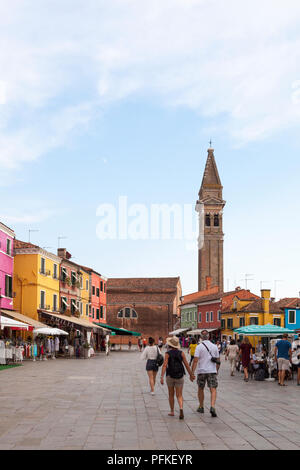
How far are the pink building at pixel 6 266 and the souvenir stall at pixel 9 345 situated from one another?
8.54ft

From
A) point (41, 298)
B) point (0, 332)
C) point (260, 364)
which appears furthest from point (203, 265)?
point (260, 364)

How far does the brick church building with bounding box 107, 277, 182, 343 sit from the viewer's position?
77125mm

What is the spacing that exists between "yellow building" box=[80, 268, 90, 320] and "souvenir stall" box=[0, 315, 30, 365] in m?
18.4

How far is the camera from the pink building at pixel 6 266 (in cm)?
3416

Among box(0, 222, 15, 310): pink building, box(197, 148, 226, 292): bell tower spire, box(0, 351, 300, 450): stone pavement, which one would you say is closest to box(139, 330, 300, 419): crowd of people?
box(0, 351, 300, 450): stone pavement

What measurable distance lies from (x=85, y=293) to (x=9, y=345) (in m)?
23.7

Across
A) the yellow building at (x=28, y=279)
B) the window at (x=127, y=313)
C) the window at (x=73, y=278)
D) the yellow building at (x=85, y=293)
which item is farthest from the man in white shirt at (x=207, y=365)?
the window at (x=127, y=313)

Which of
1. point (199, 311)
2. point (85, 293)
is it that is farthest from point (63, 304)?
point (199, 311)

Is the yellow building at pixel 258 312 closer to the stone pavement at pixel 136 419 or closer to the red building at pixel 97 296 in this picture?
the red building at pixel 97 296

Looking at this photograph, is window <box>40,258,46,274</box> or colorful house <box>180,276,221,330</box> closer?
window <box>40,258,46,274</box>

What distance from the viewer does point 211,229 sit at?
98812mm

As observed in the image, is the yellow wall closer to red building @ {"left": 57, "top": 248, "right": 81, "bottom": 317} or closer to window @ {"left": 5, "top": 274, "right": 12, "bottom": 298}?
window @ {"left": 5, "top": 274, "right": 12, "bottom": 298}
